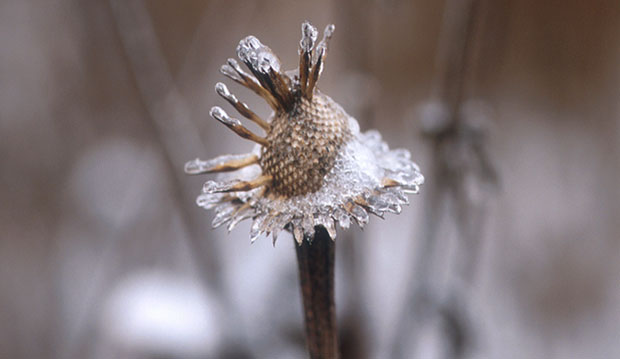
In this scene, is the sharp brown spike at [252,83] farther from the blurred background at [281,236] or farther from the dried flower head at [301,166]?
the blurred background at [281,236]

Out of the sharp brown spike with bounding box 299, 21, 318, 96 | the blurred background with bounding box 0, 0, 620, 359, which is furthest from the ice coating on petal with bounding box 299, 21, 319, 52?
the blurred background with bounding box 0, 0, 620, 359

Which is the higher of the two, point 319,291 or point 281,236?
point 281,236

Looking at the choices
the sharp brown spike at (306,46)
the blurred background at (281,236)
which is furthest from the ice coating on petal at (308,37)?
the blurred background at (281,236)

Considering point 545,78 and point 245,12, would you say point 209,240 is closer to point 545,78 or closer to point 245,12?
point 245,12

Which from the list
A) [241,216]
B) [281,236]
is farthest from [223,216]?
[281,236]

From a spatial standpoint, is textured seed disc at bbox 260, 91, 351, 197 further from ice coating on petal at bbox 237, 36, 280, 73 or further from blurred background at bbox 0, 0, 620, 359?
blurred background at bbox 0, 0, 620, 359

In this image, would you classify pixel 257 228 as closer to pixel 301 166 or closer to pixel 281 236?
pixel 301 166

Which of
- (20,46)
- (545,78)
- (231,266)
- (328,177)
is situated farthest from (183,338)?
(545,78)
